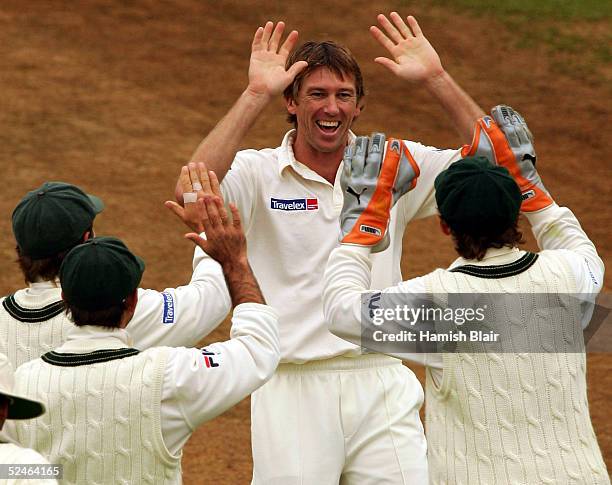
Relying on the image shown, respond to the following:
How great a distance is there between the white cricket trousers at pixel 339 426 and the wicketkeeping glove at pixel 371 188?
1.06m

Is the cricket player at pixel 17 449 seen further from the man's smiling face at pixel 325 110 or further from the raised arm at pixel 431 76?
the man's smiling face at pixel 325 110

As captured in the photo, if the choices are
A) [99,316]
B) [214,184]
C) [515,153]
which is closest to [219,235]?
[214,184]

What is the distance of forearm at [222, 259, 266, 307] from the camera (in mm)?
4469

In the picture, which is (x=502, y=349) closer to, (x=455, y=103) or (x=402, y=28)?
(x=455, y=103)

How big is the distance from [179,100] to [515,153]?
9.69m

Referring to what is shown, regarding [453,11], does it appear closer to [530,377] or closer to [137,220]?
[137,220]

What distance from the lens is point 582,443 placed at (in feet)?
14.8

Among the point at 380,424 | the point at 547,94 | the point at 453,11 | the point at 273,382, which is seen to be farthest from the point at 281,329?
the point at 453,11

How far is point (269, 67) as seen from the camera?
5.77 m

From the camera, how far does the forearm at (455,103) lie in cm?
552

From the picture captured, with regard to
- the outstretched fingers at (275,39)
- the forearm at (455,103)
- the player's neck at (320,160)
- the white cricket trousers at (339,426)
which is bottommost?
the white cricket trousers at (339,426)

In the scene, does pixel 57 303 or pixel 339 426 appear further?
pixel 339 426

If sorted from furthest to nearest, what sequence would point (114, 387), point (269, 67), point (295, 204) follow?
point (295, 204)
point (269, 67)
point (114, 387)

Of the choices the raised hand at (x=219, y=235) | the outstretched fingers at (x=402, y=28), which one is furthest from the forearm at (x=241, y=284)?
the outstretched fingers at (x=402, y=28)
